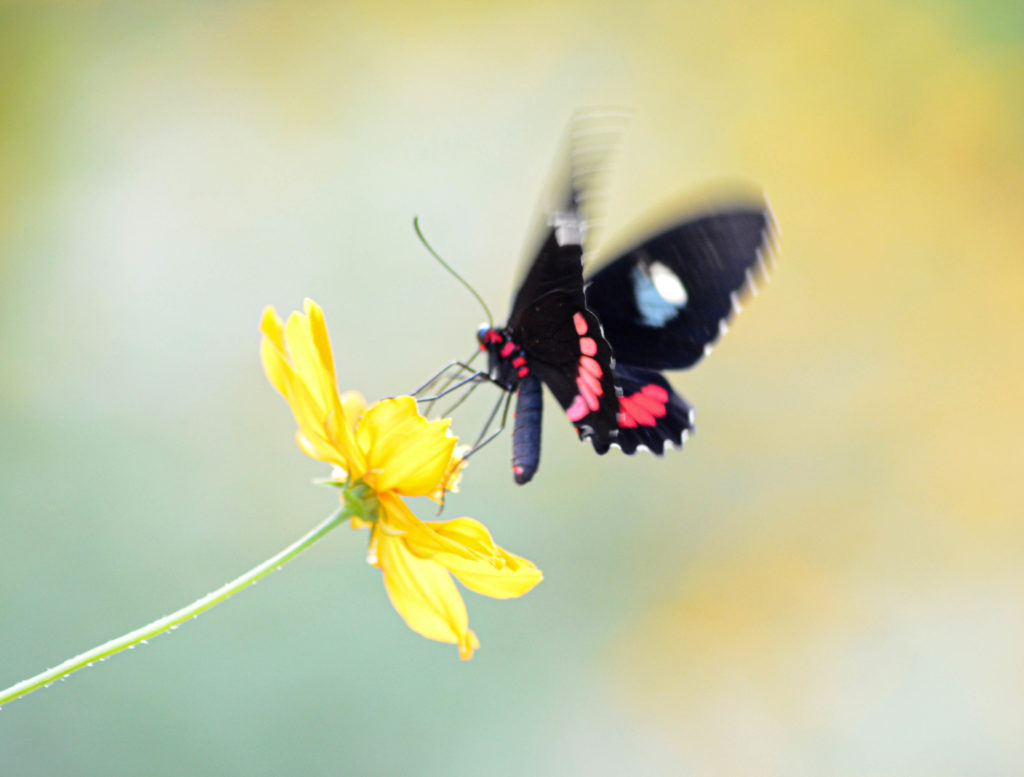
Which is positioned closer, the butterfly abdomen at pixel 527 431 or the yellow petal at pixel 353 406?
the yellow petal at pixel 353 406

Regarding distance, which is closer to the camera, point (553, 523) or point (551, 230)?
point (551, 230)

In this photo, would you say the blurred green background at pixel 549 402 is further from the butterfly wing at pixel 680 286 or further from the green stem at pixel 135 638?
the green stem at pixel 135 638

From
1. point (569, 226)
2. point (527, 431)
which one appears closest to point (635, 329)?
point (527, 431)

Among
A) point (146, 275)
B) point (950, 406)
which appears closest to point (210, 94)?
point (146, 275)


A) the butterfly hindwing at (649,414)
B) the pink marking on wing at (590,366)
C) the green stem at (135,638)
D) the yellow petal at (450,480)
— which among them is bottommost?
the butterfly hindwing at (649,414)

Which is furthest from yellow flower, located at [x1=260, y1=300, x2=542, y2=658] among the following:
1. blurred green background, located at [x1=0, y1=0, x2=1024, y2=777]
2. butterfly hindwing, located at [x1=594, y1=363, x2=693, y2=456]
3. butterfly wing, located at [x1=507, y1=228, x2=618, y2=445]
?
blurred green background, located at [x1=0, y1=0, x2=1024, y2=777]

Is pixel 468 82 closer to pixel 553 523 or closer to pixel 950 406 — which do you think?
pixel 553 523

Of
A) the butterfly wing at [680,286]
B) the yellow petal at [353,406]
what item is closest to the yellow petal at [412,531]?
the yellow petal at [353,406]

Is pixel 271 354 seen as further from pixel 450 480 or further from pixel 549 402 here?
pixel 549 402
